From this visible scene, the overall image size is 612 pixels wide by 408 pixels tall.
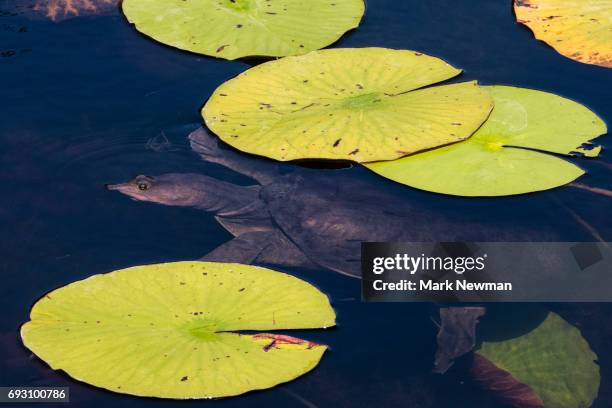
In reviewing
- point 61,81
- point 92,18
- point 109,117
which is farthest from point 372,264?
point 92,18

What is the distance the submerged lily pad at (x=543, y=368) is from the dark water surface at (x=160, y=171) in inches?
2.3

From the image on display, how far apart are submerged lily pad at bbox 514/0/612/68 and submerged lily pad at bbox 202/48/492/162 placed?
2.17 ft

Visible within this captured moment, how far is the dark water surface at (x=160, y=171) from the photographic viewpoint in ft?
10.00

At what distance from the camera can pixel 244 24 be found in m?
4.69

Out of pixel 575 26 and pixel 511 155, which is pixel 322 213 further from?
pixel 575 26

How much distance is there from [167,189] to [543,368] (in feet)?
5.58

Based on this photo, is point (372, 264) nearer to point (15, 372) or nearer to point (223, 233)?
point (223, 233)

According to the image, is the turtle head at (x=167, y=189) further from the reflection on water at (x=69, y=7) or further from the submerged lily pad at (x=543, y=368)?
the reflection on water at (x=69, y=7)

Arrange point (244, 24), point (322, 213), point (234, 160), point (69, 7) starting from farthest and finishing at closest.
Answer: point (69, 7) < point (244, 24) < point (234, 160) < point (322, 213)

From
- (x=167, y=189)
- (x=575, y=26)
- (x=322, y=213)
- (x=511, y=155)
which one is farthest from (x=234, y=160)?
(x=575, y=26)

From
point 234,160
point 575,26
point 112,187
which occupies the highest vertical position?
point 575,26

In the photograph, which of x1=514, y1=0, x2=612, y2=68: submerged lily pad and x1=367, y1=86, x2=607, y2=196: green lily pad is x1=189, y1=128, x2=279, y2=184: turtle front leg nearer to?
x1=367, y1=86, x2=607, y2=196: green lily pad

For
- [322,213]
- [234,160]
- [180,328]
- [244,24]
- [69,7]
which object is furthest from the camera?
[69,7]

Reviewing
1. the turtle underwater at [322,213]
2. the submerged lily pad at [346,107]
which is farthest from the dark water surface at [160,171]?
the submerged lily pad at [346,107]
